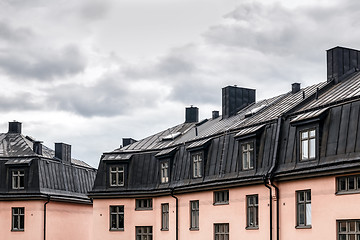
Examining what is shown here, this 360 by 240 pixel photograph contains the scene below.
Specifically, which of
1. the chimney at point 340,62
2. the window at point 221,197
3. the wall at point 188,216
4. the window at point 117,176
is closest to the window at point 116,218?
the wall at point 188,216

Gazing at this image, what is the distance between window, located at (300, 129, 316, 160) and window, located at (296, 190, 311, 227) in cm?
153

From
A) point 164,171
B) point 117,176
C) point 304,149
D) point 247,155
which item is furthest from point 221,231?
point 117,176

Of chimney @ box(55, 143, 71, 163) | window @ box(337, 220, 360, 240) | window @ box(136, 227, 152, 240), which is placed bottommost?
window @ box(136, 227, 152, 240)

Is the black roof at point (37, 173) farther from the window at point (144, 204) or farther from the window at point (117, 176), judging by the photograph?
the window at point (144, 204)

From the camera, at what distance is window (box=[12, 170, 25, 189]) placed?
4625 cm

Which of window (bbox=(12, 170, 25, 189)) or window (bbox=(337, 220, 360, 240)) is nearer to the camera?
window (bbox=(337, 220, 360, 240))

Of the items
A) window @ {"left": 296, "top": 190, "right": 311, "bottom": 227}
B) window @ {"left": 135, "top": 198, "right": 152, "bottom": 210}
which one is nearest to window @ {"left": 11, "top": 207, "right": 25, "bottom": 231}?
window @ {"left": 135, "top": 198, "right": 152, "bottom": 210}

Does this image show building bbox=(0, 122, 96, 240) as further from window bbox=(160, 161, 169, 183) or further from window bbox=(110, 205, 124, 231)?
window bbox=(160, 161, 169, 183)

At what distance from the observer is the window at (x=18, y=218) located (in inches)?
1813

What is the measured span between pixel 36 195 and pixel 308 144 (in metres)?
24.7

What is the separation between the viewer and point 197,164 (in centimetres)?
3600

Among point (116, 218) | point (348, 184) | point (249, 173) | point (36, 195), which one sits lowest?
point (116, 218)

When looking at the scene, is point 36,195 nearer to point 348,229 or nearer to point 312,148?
point 312,148

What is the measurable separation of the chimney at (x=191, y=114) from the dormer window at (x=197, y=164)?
457 inches
